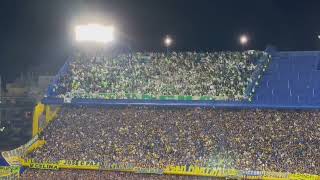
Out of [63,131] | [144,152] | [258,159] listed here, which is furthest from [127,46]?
[258,159]

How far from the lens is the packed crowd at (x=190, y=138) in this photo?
3666 centimetres

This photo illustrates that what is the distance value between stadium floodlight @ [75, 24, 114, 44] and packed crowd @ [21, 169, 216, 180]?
53.2 feet

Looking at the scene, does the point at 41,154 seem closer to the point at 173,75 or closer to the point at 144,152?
the point at 144,152

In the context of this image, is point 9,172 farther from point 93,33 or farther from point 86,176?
point 93,33

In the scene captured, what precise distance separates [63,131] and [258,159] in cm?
1709

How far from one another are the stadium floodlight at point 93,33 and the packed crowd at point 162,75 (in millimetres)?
1965

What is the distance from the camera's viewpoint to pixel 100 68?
161 ft

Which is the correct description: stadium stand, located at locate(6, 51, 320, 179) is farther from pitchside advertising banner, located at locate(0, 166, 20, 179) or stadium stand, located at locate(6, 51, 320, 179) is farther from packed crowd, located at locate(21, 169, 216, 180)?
pitchside advertising banner, located at locate(0, 166, 20, 179)

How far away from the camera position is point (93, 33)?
50.4 meters

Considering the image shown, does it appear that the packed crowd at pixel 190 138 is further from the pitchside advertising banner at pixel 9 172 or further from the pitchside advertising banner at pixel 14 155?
the pitchside advertising banner at pixel 9 172

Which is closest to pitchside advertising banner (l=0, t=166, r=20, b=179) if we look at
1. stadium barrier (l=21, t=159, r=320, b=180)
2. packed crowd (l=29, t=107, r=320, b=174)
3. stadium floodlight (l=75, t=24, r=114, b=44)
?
stadium barrier (l=21, t=159, r=320, b=180)

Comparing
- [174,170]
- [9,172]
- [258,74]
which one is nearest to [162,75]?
[258,74]

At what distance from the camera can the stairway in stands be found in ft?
137

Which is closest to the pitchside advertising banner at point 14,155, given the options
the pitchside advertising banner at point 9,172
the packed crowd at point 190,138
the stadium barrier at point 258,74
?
the pitchside advertising banner at point 9,172
